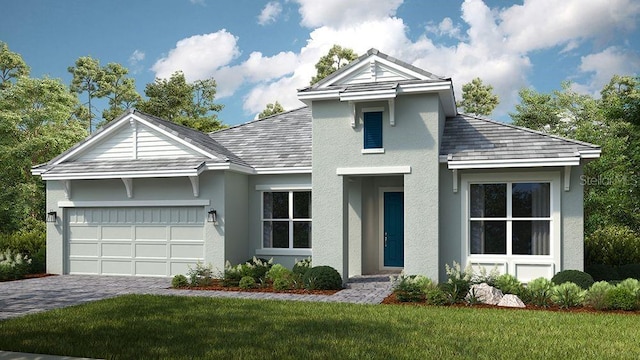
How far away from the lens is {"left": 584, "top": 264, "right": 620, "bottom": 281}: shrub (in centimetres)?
1521

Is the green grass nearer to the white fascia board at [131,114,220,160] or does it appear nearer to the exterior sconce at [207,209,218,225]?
the exterior sconce at [207,209,218,225]

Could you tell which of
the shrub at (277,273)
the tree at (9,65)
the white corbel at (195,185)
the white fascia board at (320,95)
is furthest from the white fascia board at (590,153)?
the tree at (9,65)

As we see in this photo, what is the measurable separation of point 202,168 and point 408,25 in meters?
21.8

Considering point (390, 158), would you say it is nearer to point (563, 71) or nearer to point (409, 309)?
point (409, 309)

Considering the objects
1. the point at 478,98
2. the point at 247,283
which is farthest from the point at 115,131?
the point at 478,98

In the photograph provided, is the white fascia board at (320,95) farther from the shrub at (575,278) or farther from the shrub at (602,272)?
the shrub at (602,272)

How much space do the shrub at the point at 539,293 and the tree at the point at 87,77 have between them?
140 ft

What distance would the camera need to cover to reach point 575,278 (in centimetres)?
1224

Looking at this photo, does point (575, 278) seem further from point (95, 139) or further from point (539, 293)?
point (95, 139)

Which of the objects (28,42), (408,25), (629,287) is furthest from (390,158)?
(28,42)

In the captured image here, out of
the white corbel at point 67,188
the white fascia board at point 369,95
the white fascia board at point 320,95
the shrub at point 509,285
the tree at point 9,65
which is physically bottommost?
the shrub at point 509,285

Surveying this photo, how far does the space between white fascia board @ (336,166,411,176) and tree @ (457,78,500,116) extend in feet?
94.0

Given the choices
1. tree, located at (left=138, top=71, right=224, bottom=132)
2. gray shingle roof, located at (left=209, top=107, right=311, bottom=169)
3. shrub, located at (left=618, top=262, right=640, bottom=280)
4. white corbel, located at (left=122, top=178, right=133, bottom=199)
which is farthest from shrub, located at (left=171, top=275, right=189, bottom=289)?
tree, located at (left=138, top=71, right=224, bottom=132)

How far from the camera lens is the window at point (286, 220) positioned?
16.8 metres
